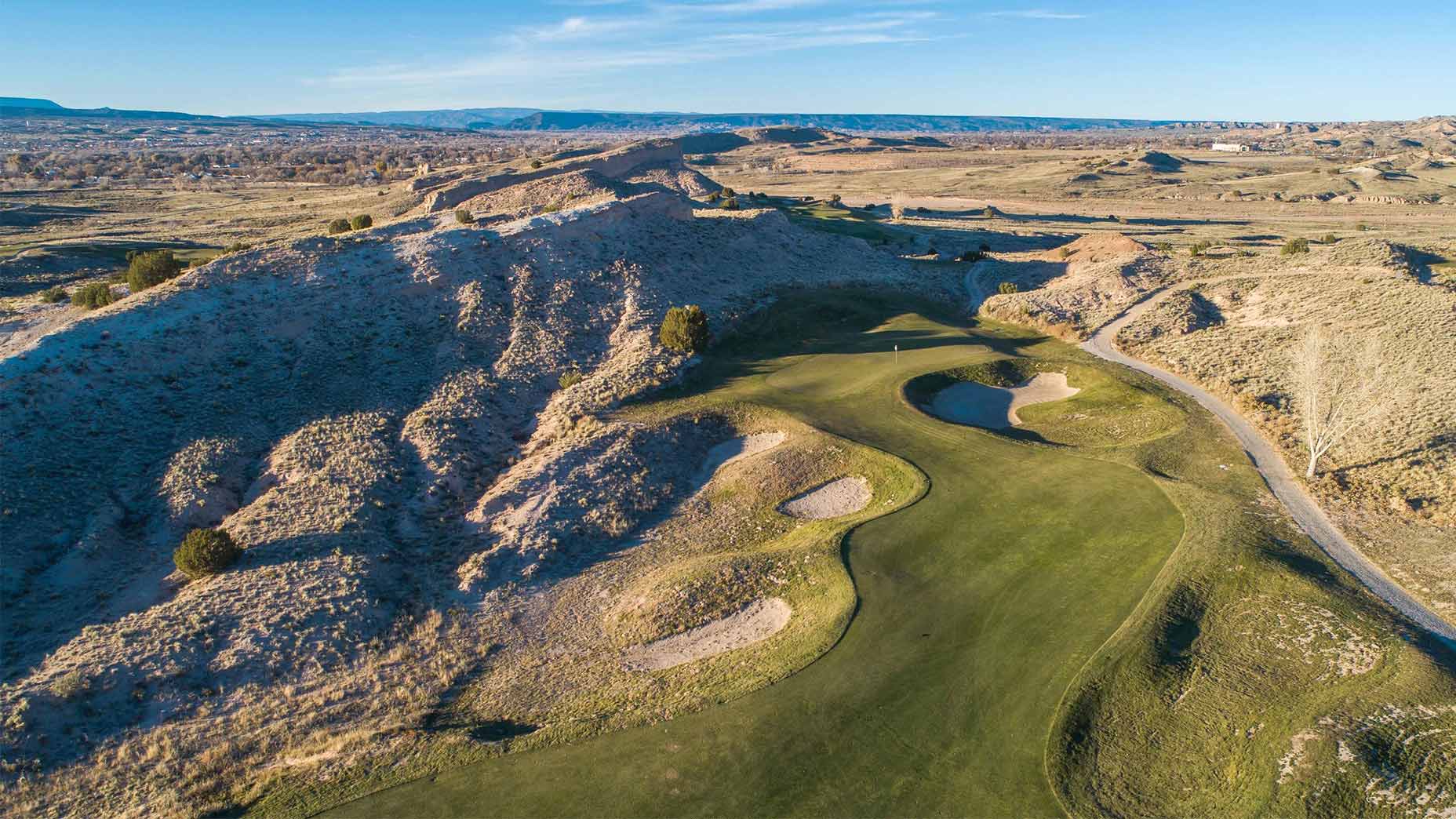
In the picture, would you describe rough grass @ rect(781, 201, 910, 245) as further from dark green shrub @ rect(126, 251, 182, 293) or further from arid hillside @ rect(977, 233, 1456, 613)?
dark green shrub @ rect(126, 251, 182, 293)

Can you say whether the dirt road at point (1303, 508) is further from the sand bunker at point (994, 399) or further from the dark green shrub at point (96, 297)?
the dark green shrub at point (96, 297)

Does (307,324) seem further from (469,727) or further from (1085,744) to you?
(1085,744)

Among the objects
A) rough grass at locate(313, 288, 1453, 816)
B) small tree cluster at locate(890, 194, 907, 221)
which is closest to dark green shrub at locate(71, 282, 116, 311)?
rough grass at locate(313, 288, 1453, 816)

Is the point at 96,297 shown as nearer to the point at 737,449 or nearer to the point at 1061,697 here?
the point at 737,449

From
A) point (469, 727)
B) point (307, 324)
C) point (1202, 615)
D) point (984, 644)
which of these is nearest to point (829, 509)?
point (984, 644)

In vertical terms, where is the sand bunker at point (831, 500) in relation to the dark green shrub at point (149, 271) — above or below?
below

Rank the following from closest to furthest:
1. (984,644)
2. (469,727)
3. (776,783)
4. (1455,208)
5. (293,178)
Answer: (776,783), (469,727), (984,644), (1455,208), (293,178)

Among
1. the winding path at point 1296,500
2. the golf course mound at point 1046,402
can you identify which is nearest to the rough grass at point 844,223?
the winding path at point 1296,500

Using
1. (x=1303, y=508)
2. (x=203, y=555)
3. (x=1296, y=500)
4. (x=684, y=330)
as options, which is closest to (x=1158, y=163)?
(x=684, y=330)
